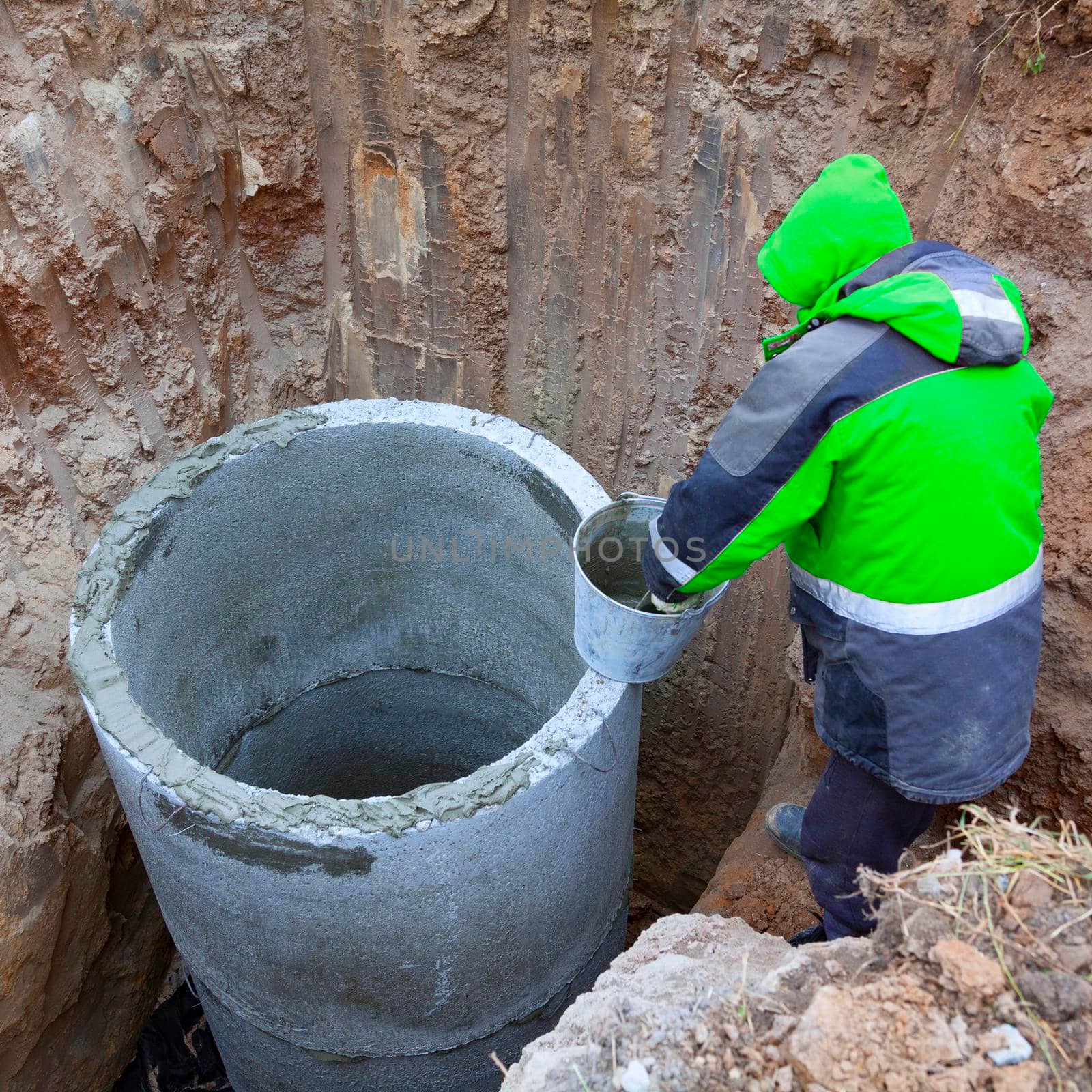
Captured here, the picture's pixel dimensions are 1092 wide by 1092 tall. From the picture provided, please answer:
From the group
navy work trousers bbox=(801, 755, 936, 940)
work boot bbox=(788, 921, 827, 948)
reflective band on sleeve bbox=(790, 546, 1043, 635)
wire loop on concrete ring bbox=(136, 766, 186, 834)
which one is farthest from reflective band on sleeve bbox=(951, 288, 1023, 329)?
wire loop on concrete ring bbox=(136, 766, 186, 834)

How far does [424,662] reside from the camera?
375 centimetres

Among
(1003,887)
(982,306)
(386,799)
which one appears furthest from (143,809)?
(982,306)

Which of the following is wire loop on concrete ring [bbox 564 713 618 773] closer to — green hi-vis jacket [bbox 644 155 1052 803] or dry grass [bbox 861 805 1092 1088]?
green hi-vis jacket [bbox 644 155 1052 803]

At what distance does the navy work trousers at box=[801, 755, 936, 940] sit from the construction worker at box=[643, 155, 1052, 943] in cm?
13

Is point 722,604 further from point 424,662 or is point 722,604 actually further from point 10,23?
point 10,23

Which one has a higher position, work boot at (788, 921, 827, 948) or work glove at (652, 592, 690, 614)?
work glove at (652, 592, 690, 614)

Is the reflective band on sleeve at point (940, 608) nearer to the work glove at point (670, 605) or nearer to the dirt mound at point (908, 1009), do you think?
the work glove at point (670, 605)

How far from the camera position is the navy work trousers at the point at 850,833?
2.10m

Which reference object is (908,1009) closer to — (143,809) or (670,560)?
(670,560)

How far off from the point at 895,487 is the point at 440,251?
6.95ft

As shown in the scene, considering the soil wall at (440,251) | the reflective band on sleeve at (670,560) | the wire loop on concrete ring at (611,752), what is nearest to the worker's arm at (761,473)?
the reflective band on sleeve at (670,560)

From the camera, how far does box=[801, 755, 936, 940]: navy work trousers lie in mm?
2096

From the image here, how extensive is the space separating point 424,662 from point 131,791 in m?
1.63

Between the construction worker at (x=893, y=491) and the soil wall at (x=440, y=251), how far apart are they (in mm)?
526
